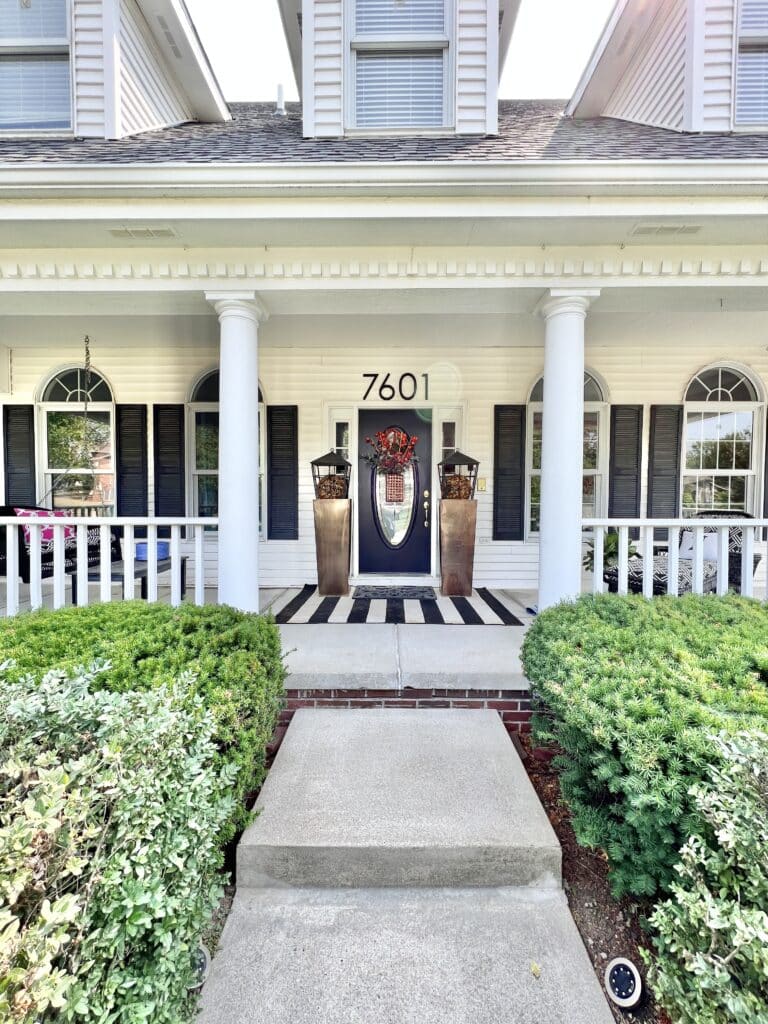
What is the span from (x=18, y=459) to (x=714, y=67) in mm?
7599

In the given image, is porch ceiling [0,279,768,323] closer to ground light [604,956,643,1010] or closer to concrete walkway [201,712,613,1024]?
concrete walkway [201,712,613,1024]

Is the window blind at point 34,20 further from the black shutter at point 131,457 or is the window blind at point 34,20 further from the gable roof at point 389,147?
the black shutter at point 131,457

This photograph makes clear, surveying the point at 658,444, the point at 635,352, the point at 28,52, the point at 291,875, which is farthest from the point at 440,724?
the point at 28,52

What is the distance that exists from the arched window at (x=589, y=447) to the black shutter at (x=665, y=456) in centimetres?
53

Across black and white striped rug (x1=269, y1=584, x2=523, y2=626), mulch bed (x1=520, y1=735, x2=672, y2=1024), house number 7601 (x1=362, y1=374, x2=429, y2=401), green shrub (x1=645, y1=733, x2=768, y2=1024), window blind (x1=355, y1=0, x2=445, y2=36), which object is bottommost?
mulch bed (x1=520, y1=735, x2=672, y2=1024)

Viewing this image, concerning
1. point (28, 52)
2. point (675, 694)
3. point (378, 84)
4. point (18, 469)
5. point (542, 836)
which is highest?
point (28, 52)

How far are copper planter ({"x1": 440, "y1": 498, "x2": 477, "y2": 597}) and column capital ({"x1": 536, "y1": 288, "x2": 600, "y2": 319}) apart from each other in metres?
2.05

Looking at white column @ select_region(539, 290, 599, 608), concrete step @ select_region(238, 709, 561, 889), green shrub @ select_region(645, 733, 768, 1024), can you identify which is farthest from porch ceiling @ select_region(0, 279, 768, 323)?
green shrub @ select_region(645, 733, 768, 1024)

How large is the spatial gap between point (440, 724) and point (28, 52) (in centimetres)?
604

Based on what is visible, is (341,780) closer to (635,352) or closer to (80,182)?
(80,182)

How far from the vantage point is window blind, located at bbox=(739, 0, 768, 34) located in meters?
3.83

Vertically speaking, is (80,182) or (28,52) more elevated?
(28,52)

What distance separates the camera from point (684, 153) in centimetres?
310

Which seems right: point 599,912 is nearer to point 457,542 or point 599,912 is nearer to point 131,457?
point 457,542
